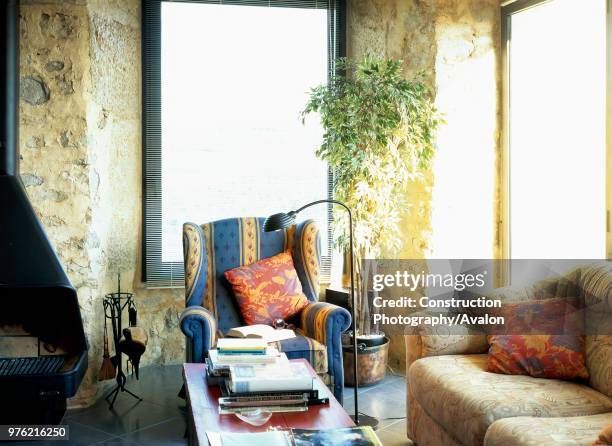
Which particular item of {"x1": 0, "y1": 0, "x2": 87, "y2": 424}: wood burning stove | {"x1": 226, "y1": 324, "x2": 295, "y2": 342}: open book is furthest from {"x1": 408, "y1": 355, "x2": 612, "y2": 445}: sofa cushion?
{"x1": 0, "y1": 0, "x2": 87, "y2": 424}: wood burning stove

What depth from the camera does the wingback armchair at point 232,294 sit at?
3.53m

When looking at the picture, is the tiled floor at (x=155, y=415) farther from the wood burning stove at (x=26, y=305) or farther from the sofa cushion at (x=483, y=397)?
the sofa cushion at (x=483, y=397)

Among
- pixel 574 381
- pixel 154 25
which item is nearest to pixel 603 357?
pixel 574 381

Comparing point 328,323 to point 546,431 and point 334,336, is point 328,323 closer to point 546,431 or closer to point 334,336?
point 334,336

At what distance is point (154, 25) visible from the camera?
475 cm

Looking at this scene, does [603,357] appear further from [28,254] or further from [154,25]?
[154,25]

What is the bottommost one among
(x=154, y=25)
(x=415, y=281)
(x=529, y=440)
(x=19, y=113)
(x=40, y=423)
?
(x=40, y=423)

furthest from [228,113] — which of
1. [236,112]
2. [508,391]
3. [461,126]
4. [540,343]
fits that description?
[508,391]

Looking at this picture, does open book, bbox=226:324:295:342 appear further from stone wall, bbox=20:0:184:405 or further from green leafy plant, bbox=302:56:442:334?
stone wall, bbox=20:0:184:405

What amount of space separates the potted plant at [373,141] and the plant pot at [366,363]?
0.06 metres

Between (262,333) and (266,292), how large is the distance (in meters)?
0.39

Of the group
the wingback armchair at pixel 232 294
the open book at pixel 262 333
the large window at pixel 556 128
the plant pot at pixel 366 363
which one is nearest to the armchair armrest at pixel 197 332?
the wingback armchair at pixel 232 294

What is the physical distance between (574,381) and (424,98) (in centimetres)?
210

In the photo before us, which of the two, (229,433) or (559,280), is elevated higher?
(559,280)
